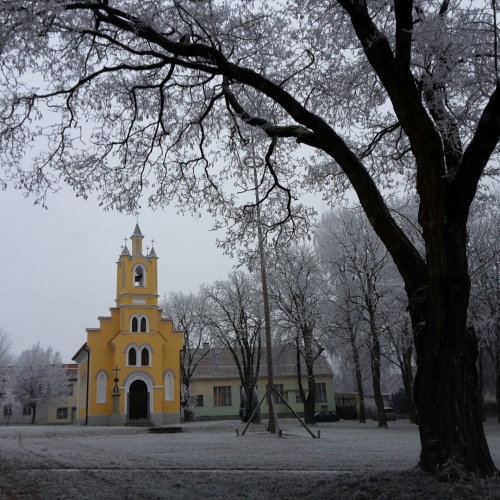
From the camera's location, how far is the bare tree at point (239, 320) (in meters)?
40.2

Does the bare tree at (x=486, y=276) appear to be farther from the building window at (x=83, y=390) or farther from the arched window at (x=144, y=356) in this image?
the building window at (x=83, y=390)

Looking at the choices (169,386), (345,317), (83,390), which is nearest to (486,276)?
(345,317)

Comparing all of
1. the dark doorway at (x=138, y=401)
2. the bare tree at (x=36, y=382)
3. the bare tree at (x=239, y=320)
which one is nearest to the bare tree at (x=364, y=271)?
the bare tree at (x=239, y=320)

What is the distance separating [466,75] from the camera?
24.7 feet

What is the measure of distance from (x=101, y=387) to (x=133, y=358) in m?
3.01

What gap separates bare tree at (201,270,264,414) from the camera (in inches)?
1581

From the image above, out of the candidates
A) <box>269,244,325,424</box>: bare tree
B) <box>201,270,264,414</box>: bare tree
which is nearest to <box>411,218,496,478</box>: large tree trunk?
<box>269,244,325,424</box>: bare tree

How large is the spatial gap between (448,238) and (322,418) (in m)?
43.2

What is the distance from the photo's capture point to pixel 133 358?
40.7 m

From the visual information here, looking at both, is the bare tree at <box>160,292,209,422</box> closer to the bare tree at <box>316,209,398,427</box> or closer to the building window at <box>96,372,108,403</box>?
the building window at <box>96,372,108,403</box>

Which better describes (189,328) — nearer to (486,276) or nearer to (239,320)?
(239,320)

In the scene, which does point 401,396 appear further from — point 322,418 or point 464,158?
point 464,158

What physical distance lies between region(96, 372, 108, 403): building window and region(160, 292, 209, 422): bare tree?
9577 millimetres

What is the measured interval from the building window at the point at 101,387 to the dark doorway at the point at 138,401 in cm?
189
